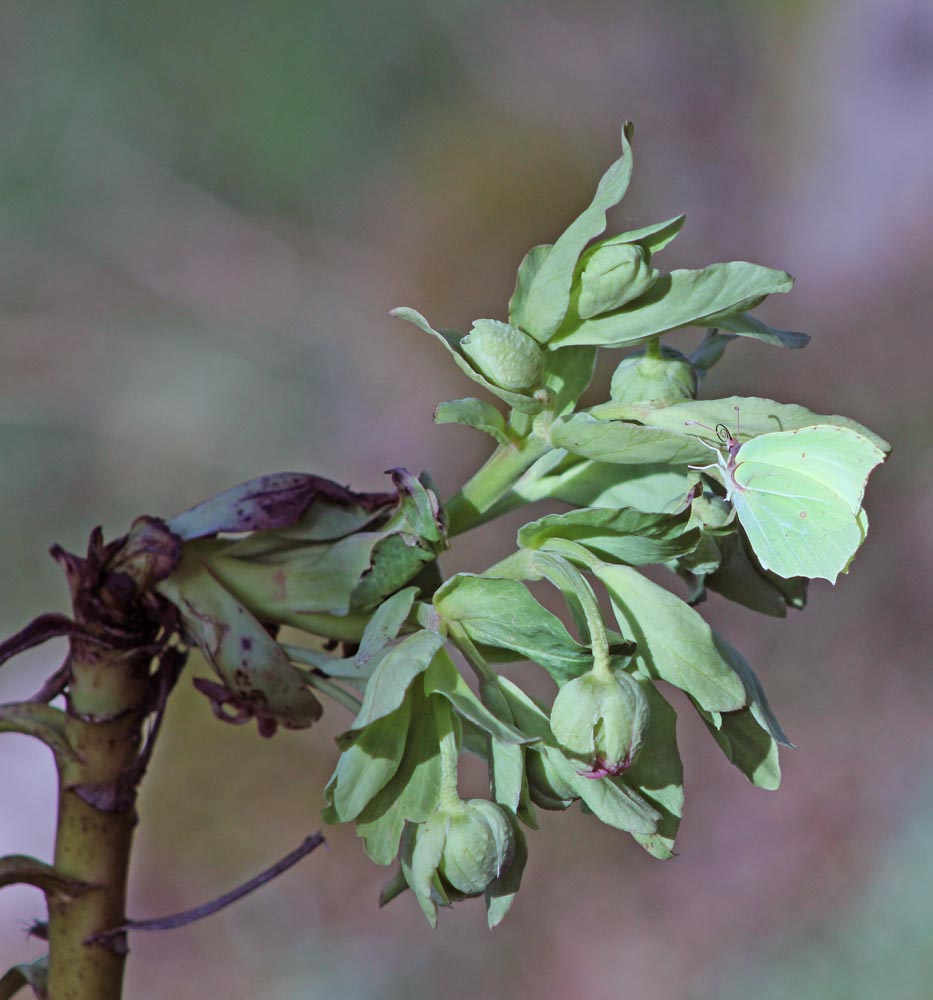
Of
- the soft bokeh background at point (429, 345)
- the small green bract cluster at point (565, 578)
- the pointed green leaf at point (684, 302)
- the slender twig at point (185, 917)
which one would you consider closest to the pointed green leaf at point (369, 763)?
the small green bract cluster at point (565, 578)

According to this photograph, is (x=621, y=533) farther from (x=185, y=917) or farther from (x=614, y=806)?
(x=185, y=917)

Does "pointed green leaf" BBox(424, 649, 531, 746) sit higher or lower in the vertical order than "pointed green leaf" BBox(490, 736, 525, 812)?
higher

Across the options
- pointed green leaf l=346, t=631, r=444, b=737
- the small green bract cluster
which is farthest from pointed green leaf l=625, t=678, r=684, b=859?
pointed green leaf l=346, t=631, r=444, b=737

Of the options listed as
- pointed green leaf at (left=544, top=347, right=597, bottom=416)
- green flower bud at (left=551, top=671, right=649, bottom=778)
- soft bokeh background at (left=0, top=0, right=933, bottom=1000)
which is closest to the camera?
green flower bud at (left=551, top=671, right=649, bottom=778)

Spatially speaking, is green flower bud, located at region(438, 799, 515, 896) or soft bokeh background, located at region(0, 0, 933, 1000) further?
soft bokeh background, located at region(0, 0, 933, 1000)

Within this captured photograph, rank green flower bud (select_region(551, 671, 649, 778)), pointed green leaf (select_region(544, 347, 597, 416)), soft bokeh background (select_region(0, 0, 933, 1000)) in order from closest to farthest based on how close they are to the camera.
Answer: green flower bud (select_region(551, 671, 649, 778)) < pointed green leaf (select_region(544, 347, 597, 416)) < soft bokeh background (select_region(0, 0, 933, 1000))

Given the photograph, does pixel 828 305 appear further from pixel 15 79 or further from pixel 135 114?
pixel 15 79

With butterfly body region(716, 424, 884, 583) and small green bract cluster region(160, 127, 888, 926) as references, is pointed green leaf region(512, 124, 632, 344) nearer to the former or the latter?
small green bract cluster region(160, 127, 888, 926)

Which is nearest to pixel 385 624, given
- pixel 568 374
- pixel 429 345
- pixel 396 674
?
pixel 396 674
